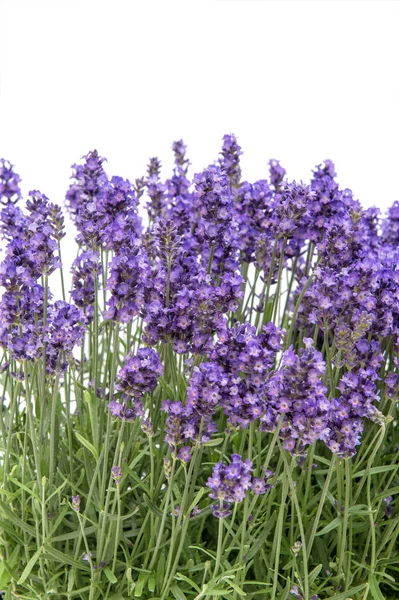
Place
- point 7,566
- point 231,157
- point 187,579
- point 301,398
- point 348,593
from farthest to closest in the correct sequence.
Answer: point 231,157 < point 7,566 < point 348,593 < point 187,579 < point 301,398

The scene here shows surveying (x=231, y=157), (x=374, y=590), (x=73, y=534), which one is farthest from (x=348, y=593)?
(x=231, y=157)

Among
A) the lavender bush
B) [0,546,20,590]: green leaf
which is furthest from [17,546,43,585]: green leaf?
[0,546,20,590]: green leaf

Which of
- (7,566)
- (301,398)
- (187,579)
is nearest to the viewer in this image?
(301,398)

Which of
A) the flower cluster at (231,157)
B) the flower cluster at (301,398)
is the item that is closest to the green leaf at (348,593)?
the flower cluster at (301,398)

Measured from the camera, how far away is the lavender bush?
4.29 feet

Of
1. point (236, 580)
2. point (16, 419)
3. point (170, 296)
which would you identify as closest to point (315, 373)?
point (170, 296)

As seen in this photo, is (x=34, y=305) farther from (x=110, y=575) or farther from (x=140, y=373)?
(x=110, y=575)

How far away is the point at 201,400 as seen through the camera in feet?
4.11

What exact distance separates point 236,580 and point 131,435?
40cm

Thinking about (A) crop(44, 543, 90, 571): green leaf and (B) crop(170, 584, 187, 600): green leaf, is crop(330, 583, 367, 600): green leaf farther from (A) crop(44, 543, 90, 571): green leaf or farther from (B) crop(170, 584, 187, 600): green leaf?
(A) crop(44, 543, 90, 571): green leaf

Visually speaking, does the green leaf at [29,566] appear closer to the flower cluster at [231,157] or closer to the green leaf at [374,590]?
the green leaf at [374,590]

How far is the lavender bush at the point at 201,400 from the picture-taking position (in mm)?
1307

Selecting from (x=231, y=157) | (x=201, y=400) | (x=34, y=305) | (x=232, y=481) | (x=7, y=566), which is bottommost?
A: (x=7, y=566)

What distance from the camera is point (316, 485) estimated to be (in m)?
1.74
